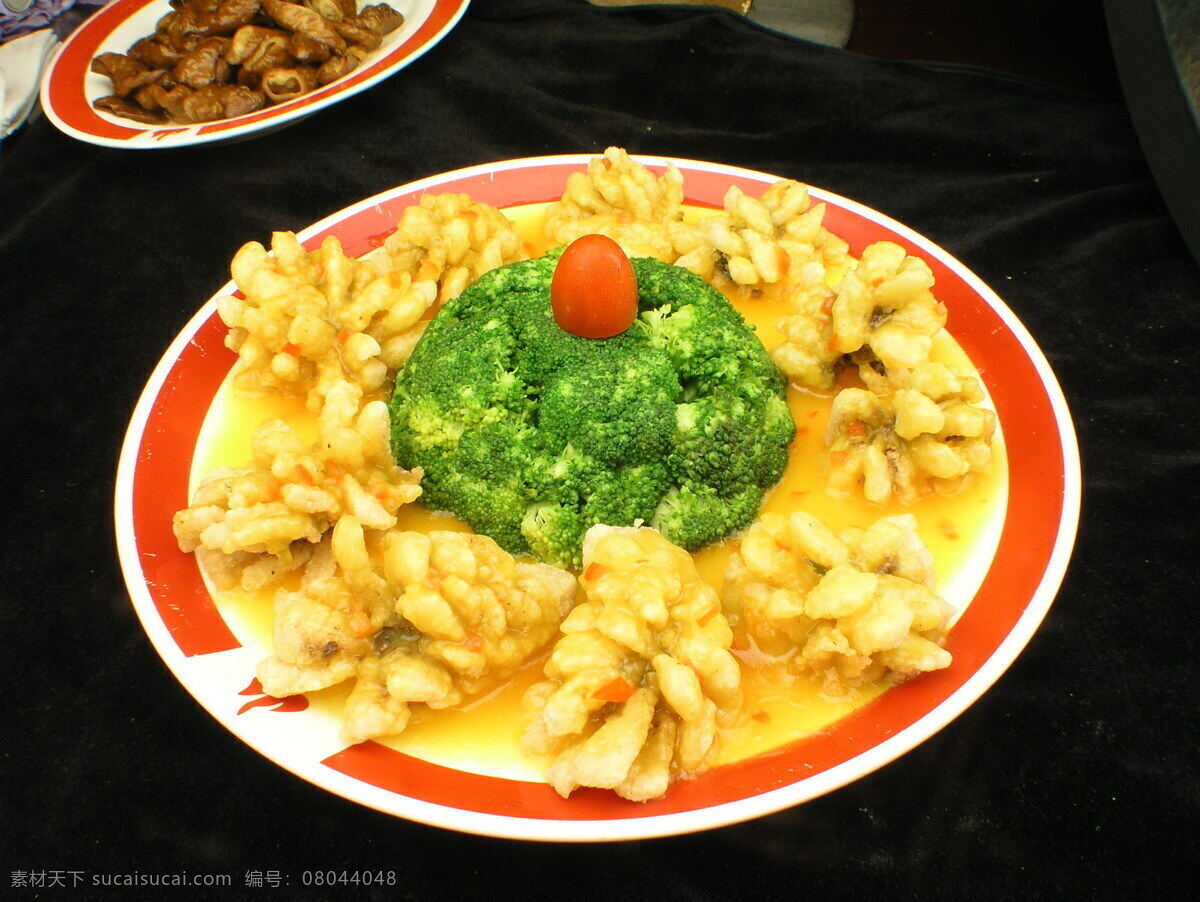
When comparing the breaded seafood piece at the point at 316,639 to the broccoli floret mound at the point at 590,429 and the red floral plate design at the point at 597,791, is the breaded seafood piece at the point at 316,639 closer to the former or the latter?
the red floral plate design at the point at 597,791

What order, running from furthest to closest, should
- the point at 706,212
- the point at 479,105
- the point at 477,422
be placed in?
the point at 479,105 < the point at 706,212 < the point at 477,422

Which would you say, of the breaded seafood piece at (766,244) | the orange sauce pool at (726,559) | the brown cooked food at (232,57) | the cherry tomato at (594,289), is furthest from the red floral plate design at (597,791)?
the brown cooked food at (232,57)

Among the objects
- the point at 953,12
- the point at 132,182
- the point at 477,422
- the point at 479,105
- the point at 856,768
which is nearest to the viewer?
the point at 856,768

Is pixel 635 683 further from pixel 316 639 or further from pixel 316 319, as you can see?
pixel 316 319

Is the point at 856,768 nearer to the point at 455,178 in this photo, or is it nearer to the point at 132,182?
the point at 455,178

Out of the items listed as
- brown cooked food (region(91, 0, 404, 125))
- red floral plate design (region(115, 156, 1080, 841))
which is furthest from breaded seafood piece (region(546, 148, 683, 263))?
brown cooked food (region(91, 0, 404, 125))

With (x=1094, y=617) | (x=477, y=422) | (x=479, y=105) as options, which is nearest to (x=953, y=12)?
(x=479, y=105)
